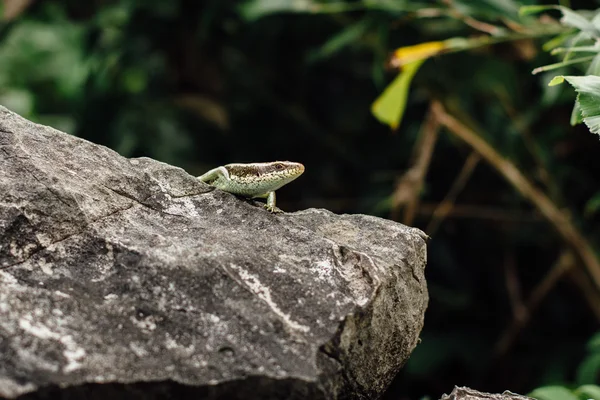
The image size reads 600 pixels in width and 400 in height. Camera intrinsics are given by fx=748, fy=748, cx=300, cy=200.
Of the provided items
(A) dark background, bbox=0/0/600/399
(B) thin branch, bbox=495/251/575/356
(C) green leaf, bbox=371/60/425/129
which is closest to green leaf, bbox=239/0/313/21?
(A) dark background, bbox=0/0/600/399

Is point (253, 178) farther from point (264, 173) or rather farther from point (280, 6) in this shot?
point (280, 6)

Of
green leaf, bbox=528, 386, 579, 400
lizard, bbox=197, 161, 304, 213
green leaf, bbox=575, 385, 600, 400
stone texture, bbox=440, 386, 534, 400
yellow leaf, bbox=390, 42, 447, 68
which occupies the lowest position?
stone texture, bbox=440, 386, 534, 400

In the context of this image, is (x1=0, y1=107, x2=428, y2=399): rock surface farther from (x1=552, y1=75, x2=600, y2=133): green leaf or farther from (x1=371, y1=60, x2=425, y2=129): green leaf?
(x1=371, y1=60, x2=425, y2=129): green leaf

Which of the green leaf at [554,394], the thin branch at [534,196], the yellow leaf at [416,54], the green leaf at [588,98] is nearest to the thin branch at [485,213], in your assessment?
the thin branch at [534,196]

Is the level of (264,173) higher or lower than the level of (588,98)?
lower

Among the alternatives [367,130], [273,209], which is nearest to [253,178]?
[273,209]

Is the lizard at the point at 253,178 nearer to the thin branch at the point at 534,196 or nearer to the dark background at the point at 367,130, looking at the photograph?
the thin branch at the point at 534,196
